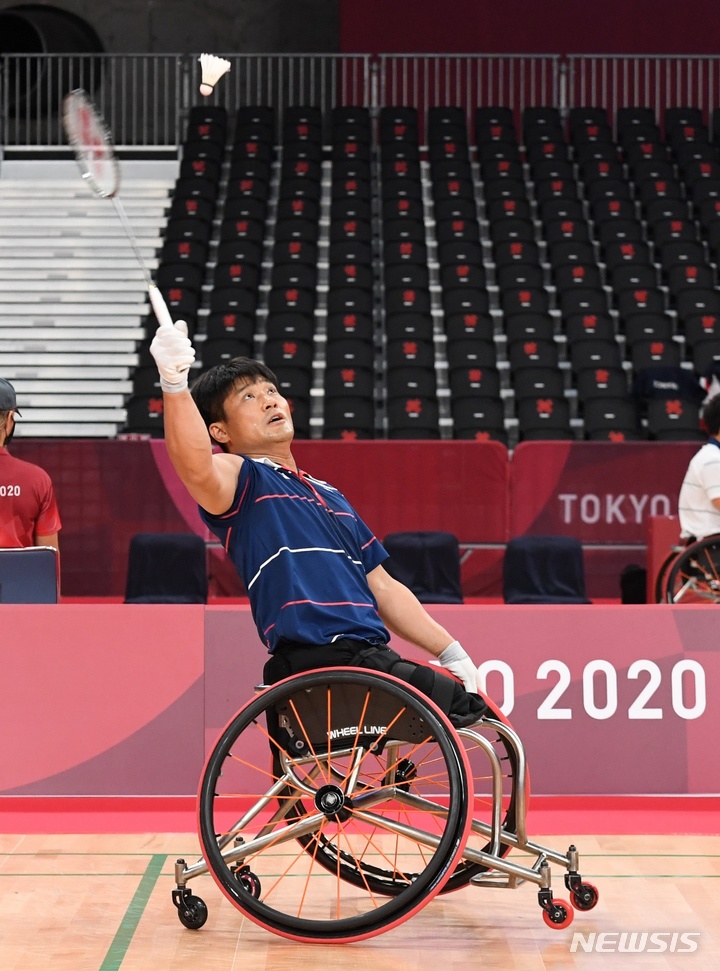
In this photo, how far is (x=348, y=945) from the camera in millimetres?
2955

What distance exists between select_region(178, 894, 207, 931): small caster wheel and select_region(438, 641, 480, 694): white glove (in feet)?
2.90

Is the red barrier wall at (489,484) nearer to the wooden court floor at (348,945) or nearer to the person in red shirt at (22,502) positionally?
the person in red shirt at (22,502)

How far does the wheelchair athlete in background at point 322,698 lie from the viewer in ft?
9.20

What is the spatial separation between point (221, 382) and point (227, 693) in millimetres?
1698

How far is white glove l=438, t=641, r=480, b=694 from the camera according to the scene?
3.21 meters

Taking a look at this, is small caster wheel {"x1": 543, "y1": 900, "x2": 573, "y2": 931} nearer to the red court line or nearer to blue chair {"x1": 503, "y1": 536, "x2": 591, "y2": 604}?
the red court line

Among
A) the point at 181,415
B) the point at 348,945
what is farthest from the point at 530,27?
the point at 348,945

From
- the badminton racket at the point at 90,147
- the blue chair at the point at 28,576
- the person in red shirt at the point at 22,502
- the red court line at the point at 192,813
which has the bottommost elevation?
the red court line at the point at 192,813

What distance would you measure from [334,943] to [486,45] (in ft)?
52.7

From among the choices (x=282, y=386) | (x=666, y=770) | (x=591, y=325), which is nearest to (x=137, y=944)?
(x=666, y=770)

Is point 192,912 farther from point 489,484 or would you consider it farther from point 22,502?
point 489,484

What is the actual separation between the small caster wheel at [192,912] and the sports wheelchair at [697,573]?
3.74 meters

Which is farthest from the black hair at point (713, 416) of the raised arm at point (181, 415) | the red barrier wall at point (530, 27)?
the red barrier wall at point (530, 27)

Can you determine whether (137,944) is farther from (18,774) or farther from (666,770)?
(666,770)
